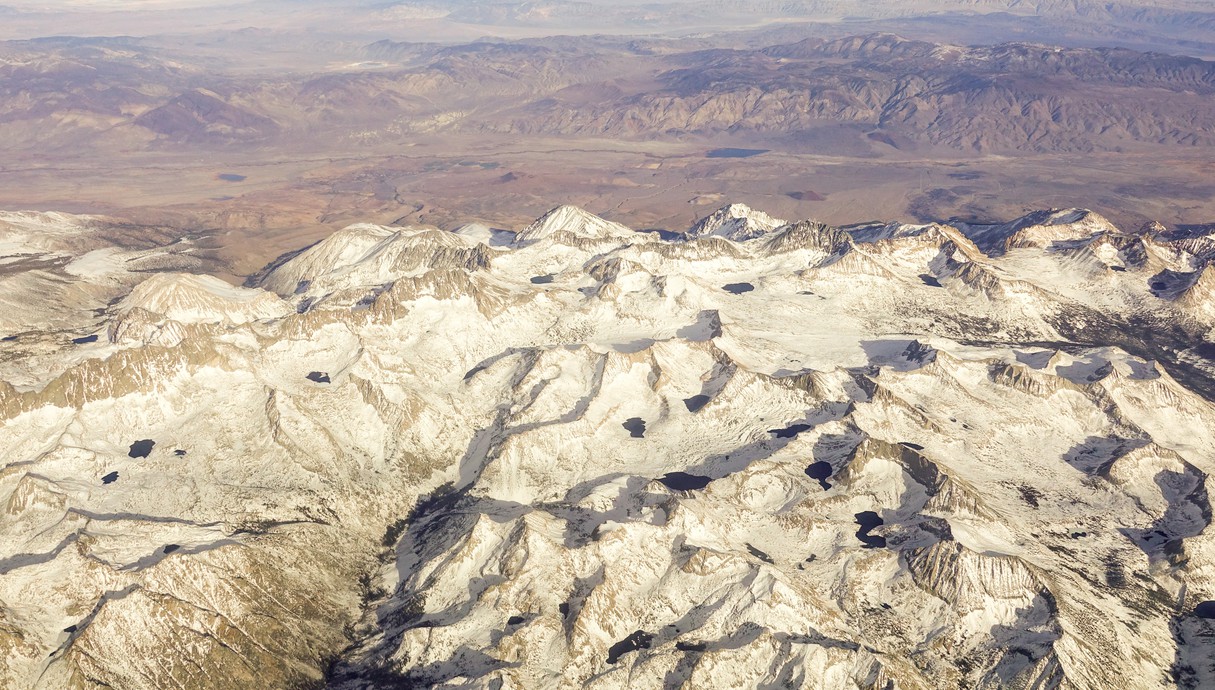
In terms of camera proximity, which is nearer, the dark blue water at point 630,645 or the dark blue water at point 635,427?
the dark blue water at point 630,645

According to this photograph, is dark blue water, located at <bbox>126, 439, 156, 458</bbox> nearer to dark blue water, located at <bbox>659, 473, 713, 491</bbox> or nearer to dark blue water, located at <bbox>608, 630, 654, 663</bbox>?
dark blue water, located at <bbox>659, 473, 713, 491</bbox>

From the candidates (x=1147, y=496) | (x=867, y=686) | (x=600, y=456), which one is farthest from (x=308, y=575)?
(x=1147, y=496)

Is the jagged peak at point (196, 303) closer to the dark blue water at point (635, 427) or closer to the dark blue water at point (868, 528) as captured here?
the dark blue water at point (635, 427)

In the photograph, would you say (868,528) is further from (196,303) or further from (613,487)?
(196,303)

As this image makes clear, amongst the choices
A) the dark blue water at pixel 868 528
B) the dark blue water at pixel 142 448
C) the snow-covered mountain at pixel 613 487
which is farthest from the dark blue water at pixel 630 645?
the dark blue water at pixel 142 448

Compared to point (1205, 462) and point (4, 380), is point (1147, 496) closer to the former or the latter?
point (1205, 462)

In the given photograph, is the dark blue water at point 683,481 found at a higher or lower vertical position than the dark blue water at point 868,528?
lower

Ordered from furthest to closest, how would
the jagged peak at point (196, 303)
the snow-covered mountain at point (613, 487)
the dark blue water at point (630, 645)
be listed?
the jagged peak at point (196, 303), the dark blue water at point (630, 645), the snow-covered mountain at point (613, 487)
